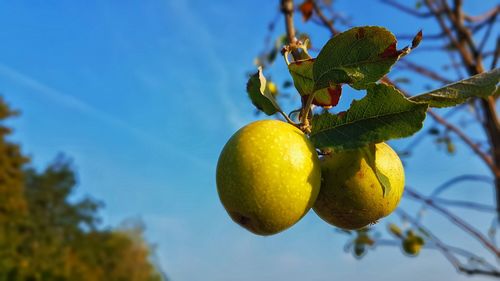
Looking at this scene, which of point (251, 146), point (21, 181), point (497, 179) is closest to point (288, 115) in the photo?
point (251, 146)

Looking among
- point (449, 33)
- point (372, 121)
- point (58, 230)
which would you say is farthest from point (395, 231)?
point (58, 230)

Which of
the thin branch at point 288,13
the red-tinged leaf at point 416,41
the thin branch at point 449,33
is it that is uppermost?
the thin branch at point 449,33

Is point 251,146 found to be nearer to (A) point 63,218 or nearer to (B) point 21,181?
(B) point 21,181

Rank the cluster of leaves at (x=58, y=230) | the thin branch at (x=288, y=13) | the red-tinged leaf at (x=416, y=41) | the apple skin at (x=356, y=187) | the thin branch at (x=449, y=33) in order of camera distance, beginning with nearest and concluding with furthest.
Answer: the red-tinged leaf at (x=416, y=41) → the apple skin at (x=356, y=187) → the thin branch at (x=288, y=13) → the thin branch at (x=449, y=33) → the cluster of leaves at (x=58, y=230)

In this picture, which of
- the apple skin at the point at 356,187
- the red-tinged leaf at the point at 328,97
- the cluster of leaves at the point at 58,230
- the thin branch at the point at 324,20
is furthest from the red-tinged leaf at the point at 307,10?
the cluster of leaves at the point at 58,230

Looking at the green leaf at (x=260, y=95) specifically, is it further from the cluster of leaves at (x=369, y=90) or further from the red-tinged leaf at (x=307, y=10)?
the red-tinged leaf at (x=307, y=10)

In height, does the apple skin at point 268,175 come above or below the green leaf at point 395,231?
below

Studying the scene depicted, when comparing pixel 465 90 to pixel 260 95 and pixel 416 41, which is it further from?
→ pixel 260 95
